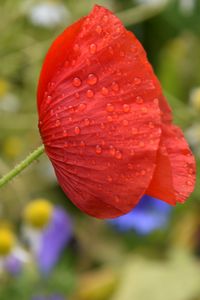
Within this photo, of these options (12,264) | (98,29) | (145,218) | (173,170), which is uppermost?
(98,29)

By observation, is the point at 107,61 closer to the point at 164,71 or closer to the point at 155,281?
the point at 155,281

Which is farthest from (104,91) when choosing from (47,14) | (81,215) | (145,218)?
(81,215)

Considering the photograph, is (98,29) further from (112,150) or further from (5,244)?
(5,244)

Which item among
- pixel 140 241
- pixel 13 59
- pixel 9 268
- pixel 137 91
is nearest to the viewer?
pixel 137 91

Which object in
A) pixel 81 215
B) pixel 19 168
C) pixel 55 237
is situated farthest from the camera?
pixel 81 215

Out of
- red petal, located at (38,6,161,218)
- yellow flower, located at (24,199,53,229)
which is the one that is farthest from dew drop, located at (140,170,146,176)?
yellow flower, located at (24,199,53,229)

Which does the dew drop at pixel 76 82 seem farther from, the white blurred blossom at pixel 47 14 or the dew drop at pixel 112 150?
the white blurred blossom at pixel 47 14

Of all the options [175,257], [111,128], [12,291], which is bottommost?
[175,257]

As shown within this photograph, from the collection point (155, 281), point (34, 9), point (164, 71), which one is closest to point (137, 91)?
point (34, 9)

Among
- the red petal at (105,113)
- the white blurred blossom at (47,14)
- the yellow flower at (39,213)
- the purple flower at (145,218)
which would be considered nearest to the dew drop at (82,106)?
the red petal at (105,113)
